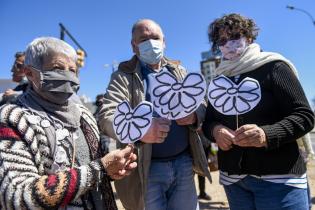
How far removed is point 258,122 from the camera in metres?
2.04

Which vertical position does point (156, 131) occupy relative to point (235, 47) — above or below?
below

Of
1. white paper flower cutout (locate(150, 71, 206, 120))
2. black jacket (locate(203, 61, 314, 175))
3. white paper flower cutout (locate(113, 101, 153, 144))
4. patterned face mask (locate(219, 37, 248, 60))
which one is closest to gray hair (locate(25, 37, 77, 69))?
white paper flower cutout (locate(113, 101, 153, 144))

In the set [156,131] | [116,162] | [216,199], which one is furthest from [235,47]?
[216,199]

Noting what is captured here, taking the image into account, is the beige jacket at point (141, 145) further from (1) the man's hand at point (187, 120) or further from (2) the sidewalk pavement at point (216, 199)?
(2) the sidewalk pavement at point (216, 199)

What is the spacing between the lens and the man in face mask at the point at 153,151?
2322mm

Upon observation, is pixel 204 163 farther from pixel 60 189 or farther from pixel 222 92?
pixel 60 189

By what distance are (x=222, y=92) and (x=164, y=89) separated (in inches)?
13.3

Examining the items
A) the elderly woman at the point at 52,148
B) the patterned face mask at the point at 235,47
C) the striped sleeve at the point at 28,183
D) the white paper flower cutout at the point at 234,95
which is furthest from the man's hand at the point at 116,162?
the patterned face mask at the point at 235,47

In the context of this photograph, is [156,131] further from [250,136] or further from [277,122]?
[277,122]

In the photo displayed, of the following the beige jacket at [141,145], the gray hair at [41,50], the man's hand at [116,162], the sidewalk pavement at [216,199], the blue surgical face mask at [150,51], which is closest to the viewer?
the man's hand at [116,162]

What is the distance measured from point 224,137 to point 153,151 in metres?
0.59

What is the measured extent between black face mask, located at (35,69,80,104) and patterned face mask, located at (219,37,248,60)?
0.97 meters

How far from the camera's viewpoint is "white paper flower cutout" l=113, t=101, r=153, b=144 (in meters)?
1.79

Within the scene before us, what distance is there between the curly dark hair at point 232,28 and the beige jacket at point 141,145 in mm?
460
